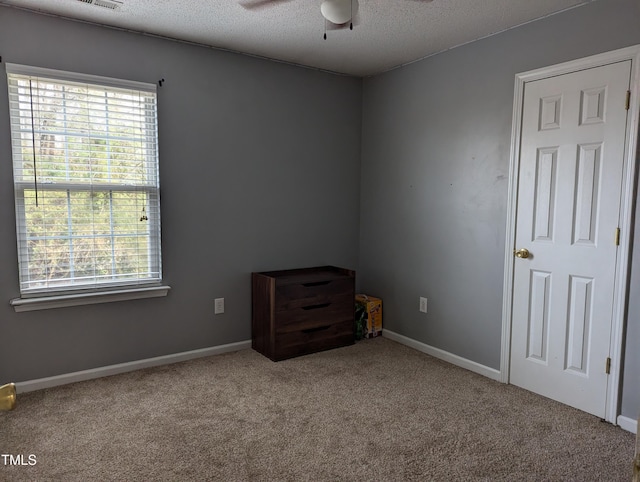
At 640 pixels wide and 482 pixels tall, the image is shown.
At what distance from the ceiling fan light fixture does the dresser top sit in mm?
1879

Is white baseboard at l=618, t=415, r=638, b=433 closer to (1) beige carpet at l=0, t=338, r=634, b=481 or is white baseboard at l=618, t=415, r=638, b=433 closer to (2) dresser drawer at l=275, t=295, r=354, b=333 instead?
(1) beige carpet at l=0, t=338, r=634, b=481

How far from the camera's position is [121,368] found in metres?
3.03

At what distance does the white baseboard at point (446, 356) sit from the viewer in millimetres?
3051

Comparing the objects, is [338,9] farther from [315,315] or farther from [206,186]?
[315,315]

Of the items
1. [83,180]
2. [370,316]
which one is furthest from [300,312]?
[83,180]

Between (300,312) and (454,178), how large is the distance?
155 cm

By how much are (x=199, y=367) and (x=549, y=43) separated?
3135 millimetres

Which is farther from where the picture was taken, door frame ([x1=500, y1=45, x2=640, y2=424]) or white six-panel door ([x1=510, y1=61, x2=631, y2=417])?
white six-panel door ([x1=510, y1=61, x2=631, y2=417])

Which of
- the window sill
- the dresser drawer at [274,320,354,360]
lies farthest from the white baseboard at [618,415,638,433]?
the window sill

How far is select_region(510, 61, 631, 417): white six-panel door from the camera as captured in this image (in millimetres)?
2395

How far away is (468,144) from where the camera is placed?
3.16 metres

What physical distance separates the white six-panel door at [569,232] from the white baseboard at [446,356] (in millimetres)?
163

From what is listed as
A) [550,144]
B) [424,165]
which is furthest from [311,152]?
[550,144]

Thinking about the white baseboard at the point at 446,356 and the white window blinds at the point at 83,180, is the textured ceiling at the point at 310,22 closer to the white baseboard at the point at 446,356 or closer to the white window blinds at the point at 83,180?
the white window blinds at the point at 83,180
